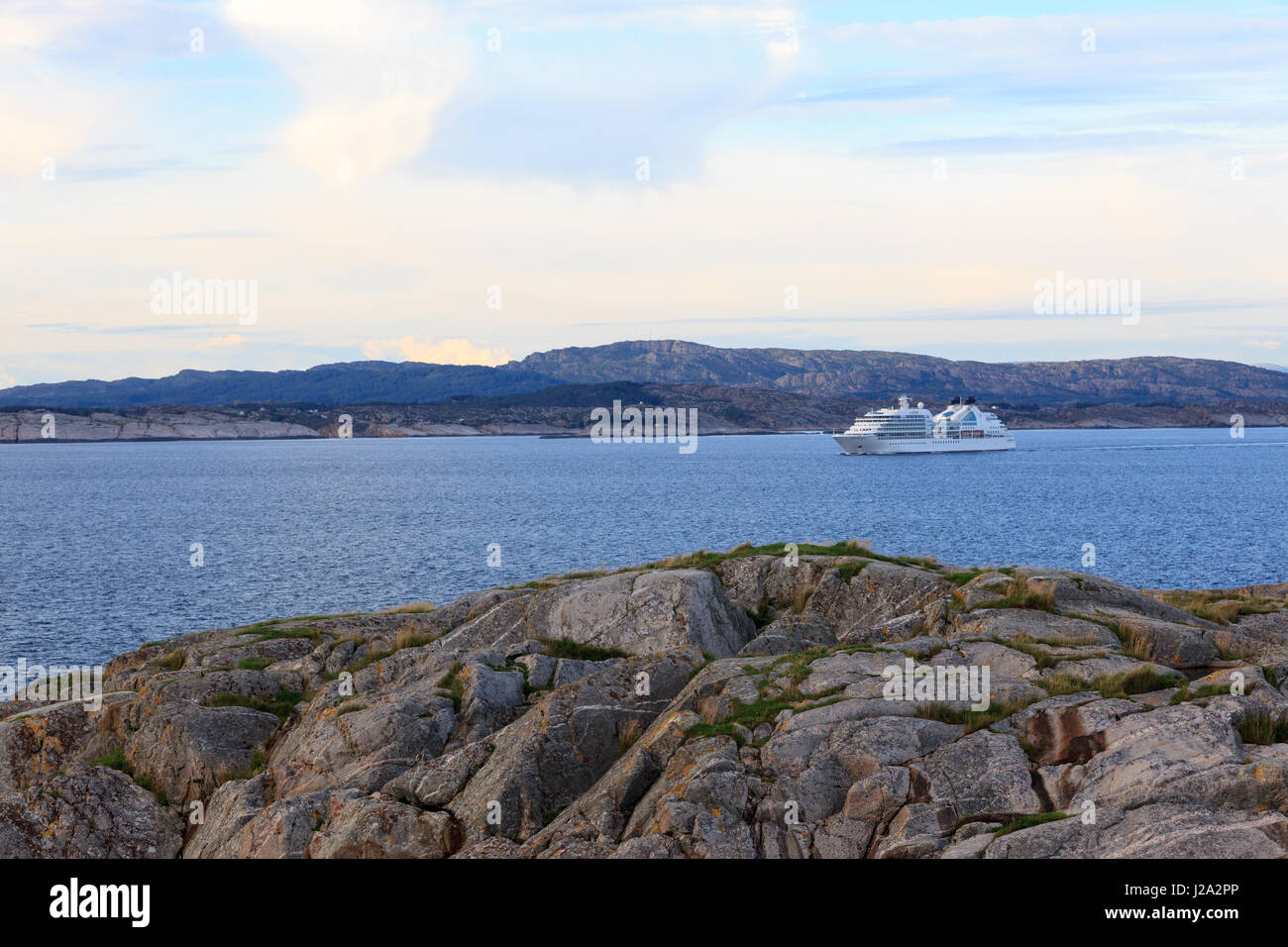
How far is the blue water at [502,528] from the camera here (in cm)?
4831

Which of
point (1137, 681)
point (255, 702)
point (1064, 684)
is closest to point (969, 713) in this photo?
point (1064, 684)

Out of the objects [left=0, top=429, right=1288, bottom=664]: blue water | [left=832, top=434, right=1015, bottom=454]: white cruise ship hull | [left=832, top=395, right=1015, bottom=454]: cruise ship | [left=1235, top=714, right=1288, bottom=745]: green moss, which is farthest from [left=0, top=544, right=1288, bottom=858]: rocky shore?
[left=832, top=395, right=1015, bottom=454]: cruise ship

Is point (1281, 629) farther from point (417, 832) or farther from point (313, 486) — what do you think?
point (313, 486)

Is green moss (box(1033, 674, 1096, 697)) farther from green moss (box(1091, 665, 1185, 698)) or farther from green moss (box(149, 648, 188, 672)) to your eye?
green moss (box(149, 648, 188, 672))

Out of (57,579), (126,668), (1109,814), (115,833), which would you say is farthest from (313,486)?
(1109,814)

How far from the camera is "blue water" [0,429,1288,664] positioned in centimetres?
4831

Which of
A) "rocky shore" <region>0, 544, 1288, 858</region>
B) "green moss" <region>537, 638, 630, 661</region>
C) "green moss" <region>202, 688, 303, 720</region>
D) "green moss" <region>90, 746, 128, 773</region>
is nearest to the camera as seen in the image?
"rocky shore" <region>0, 544, 1288, 858</region>

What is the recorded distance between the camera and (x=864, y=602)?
2083 centimetres

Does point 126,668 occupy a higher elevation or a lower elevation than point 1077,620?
lower

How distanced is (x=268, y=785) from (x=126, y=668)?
972cm

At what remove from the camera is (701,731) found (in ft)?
41.8

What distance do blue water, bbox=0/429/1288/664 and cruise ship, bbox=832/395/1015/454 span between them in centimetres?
2539

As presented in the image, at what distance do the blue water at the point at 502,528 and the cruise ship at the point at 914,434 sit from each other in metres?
25.4

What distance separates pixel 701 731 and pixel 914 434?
172069mm
